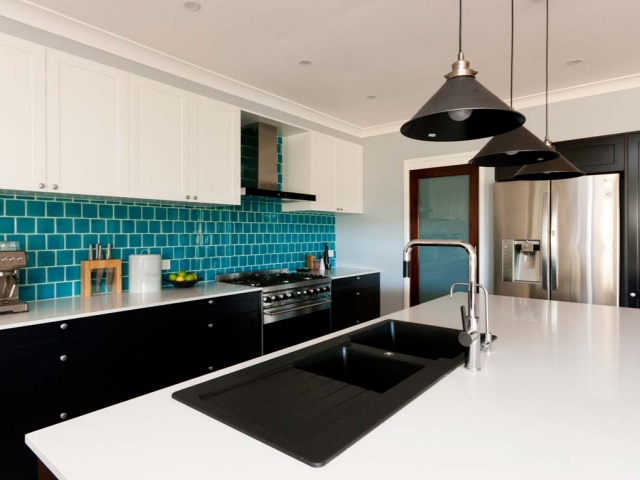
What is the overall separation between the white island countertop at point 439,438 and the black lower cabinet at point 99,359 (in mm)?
1261

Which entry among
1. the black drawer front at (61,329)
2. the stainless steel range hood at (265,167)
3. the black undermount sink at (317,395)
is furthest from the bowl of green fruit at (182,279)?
the black undermount sink at (317,395)

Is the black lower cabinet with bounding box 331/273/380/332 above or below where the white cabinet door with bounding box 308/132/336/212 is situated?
below

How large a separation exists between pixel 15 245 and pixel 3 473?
1142 mm

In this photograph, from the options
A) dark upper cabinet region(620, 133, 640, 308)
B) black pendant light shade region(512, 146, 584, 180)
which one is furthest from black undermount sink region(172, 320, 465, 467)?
dark upper cabinet region(620, 133, 640, 308)

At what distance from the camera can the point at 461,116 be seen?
4.44 ft

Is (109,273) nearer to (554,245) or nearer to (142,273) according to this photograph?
(142,273)

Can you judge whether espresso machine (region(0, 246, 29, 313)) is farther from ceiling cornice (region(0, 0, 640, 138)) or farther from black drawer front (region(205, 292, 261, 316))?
ceiling cornice (region(0, 0, 640, 138))

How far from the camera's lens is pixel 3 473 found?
1.92 metres

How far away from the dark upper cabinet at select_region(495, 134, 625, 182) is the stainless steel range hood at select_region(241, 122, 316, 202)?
7.50 ft

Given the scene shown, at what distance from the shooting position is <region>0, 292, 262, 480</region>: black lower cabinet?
75.6 inches

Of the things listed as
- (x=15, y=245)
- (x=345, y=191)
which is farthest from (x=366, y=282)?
(x=15, y=245)

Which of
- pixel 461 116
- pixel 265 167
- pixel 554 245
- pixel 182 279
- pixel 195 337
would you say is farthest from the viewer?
pixel 265 167

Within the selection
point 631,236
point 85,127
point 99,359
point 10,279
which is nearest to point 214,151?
point 85,127

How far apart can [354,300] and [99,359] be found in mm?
2538
